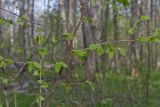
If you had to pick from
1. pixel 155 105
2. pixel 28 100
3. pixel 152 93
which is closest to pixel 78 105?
pixel 28 100

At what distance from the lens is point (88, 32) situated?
21.4 feet

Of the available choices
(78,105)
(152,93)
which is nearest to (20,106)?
(78,105)

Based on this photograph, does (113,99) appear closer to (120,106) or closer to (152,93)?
(120,106)

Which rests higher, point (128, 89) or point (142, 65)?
point (142, 65)

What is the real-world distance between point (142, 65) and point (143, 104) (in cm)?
67

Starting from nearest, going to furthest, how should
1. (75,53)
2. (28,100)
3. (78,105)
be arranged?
(75,53) < (78,105) < (28,100)

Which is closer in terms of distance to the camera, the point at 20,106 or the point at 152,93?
the point at 20,106

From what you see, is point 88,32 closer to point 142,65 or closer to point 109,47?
point 142,65

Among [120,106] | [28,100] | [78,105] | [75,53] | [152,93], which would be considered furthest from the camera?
[152,93]

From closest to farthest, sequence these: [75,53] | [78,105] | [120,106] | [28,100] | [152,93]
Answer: [75,53]
[78,105]
[120,106]
[28,100]
[152,93]

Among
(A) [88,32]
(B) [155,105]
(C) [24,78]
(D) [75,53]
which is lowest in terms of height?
(B) [155,105]

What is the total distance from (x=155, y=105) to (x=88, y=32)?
179cm

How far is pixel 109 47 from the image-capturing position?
78.7 inches

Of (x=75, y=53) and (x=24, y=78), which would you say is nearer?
(x=75, y=53)
